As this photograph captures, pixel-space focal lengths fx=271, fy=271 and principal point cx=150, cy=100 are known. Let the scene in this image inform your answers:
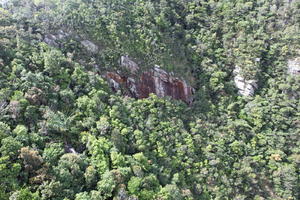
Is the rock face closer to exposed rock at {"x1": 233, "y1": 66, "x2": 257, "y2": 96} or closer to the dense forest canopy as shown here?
the dense forest canopy

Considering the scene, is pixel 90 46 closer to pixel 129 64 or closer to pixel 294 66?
pixel 129 64

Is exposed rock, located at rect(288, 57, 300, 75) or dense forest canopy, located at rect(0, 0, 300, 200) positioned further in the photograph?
exposed rock, located at rect(288, 57, 300, 75)

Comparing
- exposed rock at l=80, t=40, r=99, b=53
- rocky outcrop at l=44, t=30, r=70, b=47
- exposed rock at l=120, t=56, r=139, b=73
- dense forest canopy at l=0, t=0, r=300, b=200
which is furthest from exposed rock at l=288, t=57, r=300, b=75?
rocky outcrop at l=44, t=30, r=70, b=47

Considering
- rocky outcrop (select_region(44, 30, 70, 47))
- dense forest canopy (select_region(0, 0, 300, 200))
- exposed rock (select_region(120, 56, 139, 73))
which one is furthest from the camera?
exposed rock (select_region(120, 56, 139, 73))

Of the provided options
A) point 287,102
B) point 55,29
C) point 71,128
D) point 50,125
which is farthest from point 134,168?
point 287,102

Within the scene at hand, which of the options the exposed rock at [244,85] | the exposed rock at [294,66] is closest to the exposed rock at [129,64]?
the exposed rock at [244,85]

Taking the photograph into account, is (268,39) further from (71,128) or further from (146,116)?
(71,128)

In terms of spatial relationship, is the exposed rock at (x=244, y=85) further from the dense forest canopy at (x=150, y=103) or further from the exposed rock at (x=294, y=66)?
the exposed rock at (x=294, y=66)
